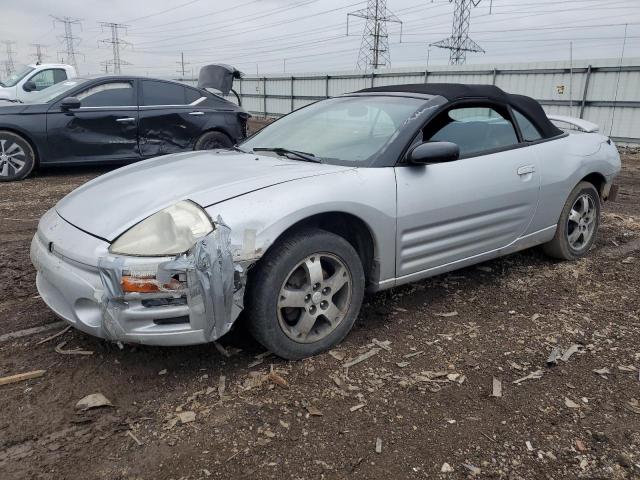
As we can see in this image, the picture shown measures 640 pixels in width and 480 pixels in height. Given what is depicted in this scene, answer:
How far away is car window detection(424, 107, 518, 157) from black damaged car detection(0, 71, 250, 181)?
560 centimetres

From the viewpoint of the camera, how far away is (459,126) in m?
3.58

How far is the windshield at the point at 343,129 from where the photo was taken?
3.25 metres

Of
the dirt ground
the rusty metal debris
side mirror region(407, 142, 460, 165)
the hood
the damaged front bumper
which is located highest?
side mirror region(407, 142, 460, 165)

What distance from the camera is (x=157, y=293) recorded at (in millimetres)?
2365

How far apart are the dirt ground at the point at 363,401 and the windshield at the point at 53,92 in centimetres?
489

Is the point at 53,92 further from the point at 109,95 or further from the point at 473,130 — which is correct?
the point at 473,130

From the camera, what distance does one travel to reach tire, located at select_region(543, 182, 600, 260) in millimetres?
4266

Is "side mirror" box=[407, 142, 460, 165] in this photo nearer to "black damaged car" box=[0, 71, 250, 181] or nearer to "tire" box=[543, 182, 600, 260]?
"tire" box=[543, 182, 600, 260]

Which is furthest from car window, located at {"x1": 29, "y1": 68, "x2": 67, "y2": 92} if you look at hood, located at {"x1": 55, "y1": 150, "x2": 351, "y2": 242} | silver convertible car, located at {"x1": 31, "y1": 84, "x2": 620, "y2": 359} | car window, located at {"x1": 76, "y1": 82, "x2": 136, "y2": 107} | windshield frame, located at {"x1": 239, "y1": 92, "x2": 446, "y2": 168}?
windshield frame, located at {"x1": 239, "y1": 92, "x2": 446, "y2": 168}

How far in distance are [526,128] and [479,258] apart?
45.3 inches

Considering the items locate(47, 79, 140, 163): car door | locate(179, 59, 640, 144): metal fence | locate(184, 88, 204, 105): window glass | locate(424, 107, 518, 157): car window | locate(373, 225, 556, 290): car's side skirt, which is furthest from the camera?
locate(179, 59, 640, 144): metal fence

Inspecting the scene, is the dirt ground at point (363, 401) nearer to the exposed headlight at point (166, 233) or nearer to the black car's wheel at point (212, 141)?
the exposed headlight at point (166, 233)

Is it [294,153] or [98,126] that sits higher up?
[294,153]

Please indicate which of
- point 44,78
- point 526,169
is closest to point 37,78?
point 44,78
